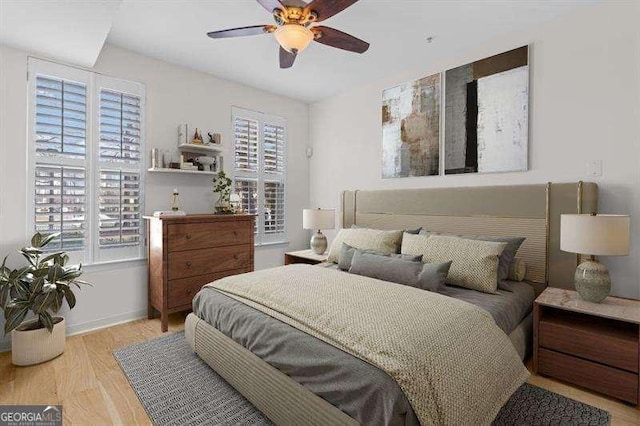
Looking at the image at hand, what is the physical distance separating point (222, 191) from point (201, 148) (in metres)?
0.56

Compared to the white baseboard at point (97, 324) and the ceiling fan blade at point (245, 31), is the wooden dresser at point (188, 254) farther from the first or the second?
the ceiling fan blade at point (245, 31)

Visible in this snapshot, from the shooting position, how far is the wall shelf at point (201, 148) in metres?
3.42

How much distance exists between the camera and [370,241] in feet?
10.3

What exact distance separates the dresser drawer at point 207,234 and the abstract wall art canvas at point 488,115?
2.34 metres

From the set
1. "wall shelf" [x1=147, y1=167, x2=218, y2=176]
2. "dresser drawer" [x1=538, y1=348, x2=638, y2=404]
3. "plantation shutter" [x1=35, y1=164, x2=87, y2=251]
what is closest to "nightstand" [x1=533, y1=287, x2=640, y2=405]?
"dresser drawer" [x1=538, y1=348, x2=638, y2=404]

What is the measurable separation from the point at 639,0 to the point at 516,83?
854 mm

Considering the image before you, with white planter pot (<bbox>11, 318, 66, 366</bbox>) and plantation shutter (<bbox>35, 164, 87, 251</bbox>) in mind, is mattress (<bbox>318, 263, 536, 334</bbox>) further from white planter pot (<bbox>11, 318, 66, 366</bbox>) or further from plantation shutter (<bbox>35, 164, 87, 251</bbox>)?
plantation shutter (<bbox>35, 164, 87, 251</bbox>)

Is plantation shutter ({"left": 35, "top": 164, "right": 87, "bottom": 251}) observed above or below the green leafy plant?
above

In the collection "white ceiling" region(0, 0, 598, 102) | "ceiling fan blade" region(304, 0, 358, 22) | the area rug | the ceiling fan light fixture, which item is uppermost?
"white ceiling" region(0, 0, 598, 102)

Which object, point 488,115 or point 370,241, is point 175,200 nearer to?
point 370,241

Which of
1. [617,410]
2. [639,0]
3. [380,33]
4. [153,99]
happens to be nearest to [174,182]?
[153,99]

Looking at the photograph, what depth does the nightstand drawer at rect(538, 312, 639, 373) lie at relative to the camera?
187cm

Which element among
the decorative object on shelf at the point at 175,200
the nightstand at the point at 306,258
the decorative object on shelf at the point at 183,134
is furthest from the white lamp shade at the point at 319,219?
the decorative object on shelf at the point at 183,134

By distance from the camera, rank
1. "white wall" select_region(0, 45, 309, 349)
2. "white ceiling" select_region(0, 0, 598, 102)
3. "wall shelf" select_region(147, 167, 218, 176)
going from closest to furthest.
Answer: "white ceiling" select_region(0, 0, 598, 102) < "white wall" select_region(0, 45, 309, 349) < "wall shelf" select_region(147, 167, 218, 176)
